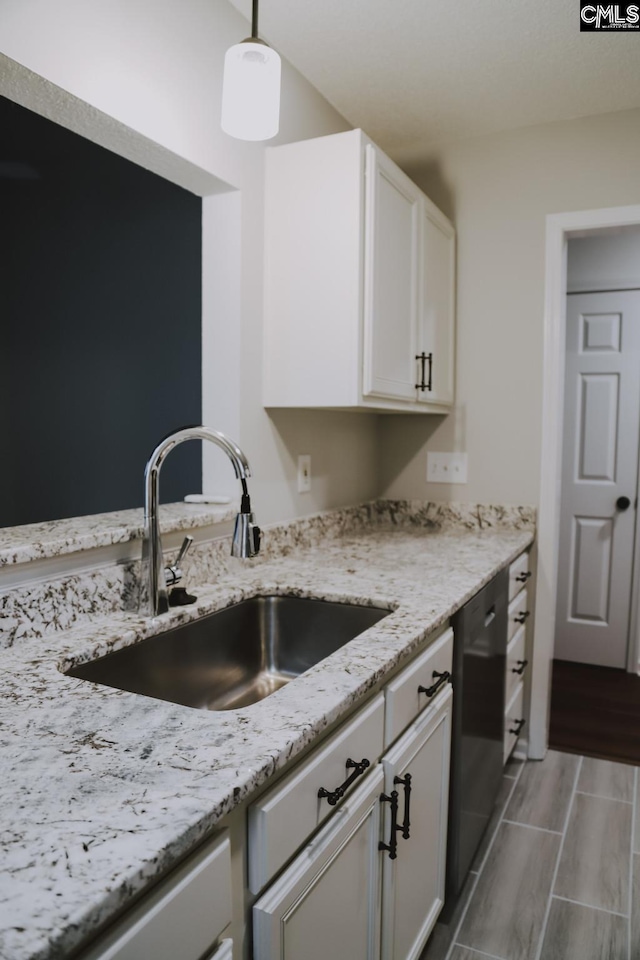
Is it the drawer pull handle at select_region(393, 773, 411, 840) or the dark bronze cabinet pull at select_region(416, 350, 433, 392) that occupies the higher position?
the dark bronze cabinet pull at select_region(416, 350, 433, 392)

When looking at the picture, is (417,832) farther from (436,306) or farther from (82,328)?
(82,328)

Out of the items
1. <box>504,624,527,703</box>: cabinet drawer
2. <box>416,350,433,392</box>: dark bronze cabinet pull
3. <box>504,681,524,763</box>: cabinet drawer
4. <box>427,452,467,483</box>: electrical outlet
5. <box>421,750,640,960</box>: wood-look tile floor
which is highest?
<box>416,350,433,392</box>: dark bronze cabinet pull

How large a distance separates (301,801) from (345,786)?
0.14 meters

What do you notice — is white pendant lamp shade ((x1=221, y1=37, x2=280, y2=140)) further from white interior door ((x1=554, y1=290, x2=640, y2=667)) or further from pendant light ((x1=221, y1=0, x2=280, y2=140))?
white interior door ((x1=554, y1=290, x2=640, y2=667))

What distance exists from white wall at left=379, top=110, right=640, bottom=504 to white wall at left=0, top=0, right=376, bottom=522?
1.89 ft

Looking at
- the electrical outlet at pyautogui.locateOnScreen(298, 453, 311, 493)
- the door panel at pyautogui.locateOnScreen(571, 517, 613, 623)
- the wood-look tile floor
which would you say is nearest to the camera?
the wood-look tile floor

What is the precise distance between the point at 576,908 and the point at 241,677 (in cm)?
111

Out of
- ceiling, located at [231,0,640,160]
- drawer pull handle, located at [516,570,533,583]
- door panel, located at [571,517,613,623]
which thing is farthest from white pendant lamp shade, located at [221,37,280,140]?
door panel, located at [571,517,613,623]

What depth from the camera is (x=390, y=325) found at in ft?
6.70

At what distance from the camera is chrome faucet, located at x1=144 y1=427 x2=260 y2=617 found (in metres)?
1.29

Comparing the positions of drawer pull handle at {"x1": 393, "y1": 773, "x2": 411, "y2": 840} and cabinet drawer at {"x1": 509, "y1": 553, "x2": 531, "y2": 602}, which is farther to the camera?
cabinet drawer at {"x1": 509, "y1": 553, "x2": 531, "y2": 602}

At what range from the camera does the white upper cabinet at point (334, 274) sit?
185cm

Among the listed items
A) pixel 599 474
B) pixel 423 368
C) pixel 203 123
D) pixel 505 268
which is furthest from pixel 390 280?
pixel 599 474

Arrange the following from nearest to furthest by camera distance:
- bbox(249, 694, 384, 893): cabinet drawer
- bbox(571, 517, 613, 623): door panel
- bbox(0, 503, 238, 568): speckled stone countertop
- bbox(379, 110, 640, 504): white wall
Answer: bbox(249, 694, 384, 893): cabinet drawer
bbox(0, 503, 238, 568): speckled stone countertop
bbox(379, 110, 640, 504): white wall
bbox(571, 517, 613, 623): door panel
